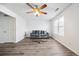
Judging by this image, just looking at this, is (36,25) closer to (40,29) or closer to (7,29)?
(40,29)

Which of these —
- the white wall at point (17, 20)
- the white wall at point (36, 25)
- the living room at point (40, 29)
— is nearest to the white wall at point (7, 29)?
the living room at point (40, 29)

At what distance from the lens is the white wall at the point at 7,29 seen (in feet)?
23.4

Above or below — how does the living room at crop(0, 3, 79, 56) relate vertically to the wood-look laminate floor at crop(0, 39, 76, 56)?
above

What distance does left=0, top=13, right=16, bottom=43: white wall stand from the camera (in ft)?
A: 23.4

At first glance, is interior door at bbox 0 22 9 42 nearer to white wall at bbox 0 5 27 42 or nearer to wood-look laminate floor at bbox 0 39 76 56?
white wall at bbox 0 5 27 42

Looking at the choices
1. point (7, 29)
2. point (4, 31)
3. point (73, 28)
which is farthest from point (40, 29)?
point (73, 28)

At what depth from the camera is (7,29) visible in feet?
23.7

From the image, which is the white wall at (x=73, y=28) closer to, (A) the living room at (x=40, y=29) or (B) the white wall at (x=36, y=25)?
(A) the living room at (x=40, y=29)

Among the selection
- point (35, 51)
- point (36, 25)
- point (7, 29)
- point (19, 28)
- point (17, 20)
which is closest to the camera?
point (35, 51)

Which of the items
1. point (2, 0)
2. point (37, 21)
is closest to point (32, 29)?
point (37, 21)

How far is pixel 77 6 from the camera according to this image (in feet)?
12.8

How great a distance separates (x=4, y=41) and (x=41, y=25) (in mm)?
5390

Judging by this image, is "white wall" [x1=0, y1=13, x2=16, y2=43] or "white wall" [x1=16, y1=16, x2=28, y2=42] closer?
"white wall" [x1=0, y1=13, x2=16, y2=43]

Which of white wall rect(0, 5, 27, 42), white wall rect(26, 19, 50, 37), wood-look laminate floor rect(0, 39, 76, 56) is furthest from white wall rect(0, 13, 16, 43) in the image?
white wall rect(26, 19, 50, 37)
